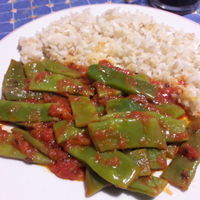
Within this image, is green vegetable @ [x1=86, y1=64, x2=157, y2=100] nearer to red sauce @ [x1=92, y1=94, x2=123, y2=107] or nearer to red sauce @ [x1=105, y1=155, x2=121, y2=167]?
red sauce @ [x1=92, y1=94, x2=123, y2=107]

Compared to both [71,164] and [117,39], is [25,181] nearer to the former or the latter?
[71,164]

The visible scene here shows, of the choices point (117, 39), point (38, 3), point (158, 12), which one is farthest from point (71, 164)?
point (38, 3)

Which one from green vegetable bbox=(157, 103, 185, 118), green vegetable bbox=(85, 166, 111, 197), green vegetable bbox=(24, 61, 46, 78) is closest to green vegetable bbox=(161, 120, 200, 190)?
green vegetable bbox=(157, 103, 185, 118)

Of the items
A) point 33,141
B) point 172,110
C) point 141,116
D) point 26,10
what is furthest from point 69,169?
point 26,10

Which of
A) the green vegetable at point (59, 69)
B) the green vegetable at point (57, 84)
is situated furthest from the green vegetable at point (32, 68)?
the green vegetable at point (57, 84)

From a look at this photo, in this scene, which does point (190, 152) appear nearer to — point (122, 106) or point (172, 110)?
point (172, 110)

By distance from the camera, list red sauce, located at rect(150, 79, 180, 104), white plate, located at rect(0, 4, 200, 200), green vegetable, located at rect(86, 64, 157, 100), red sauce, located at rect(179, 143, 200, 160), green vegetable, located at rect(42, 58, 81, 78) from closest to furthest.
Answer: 1. white plate, located at rect(0, 4, 200, 200)
2. red sauce, located at rect(179, 143, 200, 160)
3. green vegetable, located at rect(86, 64, 157, 100)
4. red sauce, located at rect(150, 79, 180, 104)
5. green vegetable, located at rect(42, 58, 81, 78)
